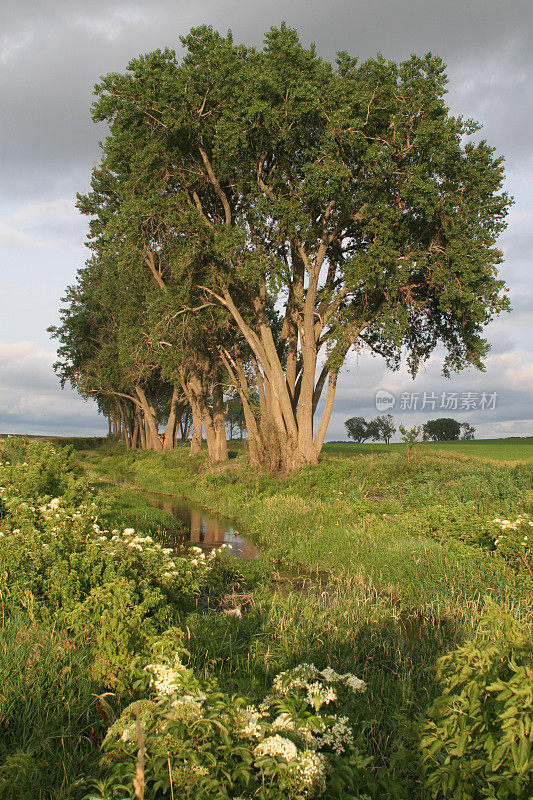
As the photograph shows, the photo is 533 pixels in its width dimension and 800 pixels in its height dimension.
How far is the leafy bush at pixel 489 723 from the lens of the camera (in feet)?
8.38

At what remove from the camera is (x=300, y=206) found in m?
20.1

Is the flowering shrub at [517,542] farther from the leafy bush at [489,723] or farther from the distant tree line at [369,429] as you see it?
the distant tree line at [369,429]

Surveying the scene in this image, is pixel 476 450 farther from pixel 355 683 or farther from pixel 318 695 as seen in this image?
pixel 318 695

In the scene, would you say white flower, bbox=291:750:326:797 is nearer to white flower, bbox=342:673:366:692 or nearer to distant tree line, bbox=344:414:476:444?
white flower, bbox=342:673:366:692

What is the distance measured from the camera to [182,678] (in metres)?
3.74

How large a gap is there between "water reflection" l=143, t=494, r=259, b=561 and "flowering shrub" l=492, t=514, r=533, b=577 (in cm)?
502

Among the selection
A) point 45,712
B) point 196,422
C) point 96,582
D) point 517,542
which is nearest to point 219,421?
point 196,422

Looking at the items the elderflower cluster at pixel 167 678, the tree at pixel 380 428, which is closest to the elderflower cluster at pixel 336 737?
A: the elderflower cluster at pixel 167 678

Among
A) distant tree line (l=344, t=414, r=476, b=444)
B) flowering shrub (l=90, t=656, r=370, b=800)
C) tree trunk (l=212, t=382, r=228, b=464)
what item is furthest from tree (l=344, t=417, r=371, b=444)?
flowering shrub (l=90, t=656, r=370, b=800)

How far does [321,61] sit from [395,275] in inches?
347

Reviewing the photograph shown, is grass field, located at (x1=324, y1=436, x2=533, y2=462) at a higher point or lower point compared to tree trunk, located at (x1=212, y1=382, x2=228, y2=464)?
lower

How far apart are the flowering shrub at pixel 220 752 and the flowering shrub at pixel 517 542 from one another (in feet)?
20.2

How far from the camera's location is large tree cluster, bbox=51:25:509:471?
62.9 ft

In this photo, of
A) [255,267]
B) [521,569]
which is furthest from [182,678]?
[255,267]
